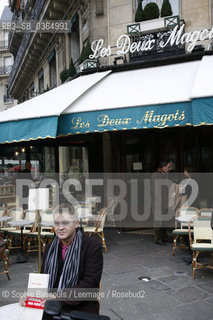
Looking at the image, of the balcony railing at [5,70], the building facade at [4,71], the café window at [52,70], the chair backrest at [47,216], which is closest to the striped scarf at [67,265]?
the chair backrest at [47,216]

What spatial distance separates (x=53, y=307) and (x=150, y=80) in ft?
21.2

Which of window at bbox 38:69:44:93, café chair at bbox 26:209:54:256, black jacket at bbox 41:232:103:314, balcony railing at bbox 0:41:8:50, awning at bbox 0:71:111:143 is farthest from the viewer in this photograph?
balcony railing at bbox 0:41:8:50

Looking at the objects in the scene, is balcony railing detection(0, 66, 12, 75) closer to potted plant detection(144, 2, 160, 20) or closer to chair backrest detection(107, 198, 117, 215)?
potted plant detection(144, 2, 160, 20)

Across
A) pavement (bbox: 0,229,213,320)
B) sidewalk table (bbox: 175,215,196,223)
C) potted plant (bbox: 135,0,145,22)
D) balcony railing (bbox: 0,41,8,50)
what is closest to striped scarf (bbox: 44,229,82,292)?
pavement (bbox: 0,229,213,320)

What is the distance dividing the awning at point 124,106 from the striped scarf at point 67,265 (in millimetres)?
3648

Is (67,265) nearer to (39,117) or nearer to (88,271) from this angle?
(88,271)

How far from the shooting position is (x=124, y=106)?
6.40 meters

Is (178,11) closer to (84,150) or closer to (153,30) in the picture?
(153,30)

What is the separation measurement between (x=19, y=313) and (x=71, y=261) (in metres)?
0.57

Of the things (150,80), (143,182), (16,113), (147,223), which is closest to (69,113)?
(16,113)

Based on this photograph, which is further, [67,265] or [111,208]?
[111,208]

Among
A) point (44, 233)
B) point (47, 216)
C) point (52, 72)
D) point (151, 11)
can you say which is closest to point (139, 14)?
point (151, 11)

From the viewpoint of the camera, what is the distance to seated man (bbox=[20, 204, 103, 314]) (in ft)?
9.05

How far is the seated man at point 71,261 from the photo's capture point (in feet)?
9.05
